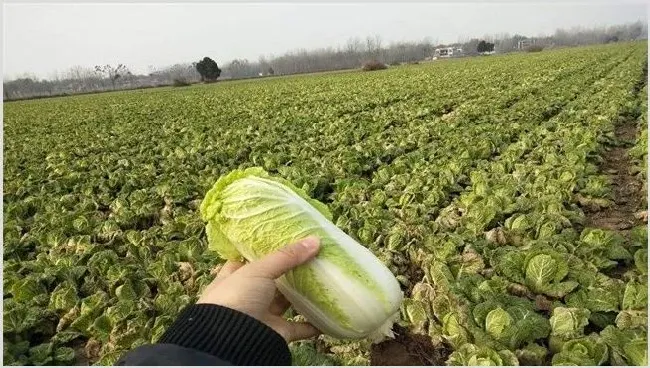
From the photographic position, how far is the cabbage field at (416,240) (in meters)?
3.94

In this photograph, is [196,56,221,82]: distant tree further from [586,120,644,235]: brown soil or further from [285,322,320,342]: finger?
[285,322,320,342]: finger

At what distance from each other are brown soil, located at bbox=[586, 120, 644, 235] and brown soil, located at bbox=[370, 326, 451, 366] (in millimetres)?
3137

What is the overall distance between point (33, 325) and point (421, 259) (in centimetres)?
355

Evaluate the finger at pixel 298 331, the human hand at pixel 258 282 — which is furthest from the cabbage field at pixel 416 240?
the human hand at pixel 258 282

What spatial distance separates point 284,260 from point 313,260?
231 millimetres

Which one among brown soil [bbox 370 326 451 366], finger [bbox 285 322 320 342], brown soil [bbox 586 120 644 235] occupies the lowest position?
brown soil [bbox 370 326 451 366]

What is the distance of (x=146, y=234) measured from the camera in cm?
650

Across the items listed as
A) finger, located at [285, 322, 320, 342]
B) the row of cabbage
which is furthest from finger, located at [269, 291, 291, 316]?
the row of cabbage

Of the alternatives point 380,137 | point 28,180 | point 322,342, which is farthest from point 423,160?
point 28,180

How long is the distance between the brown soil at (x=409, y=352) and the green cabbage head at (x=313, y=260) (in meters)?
0.96

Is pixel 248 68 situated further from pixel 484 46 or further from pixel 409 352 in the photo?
pixel 409 352

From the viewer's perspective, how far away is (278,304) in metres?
3.41

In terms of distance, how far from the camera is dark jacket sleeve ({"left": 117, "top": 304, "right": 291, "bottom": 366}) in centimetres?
237

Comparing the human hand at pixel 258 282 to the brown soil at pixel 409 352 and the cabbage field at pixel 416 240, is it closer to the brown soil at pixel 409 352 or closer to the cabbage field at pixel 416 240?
the cabbage field at pixel 416 240
